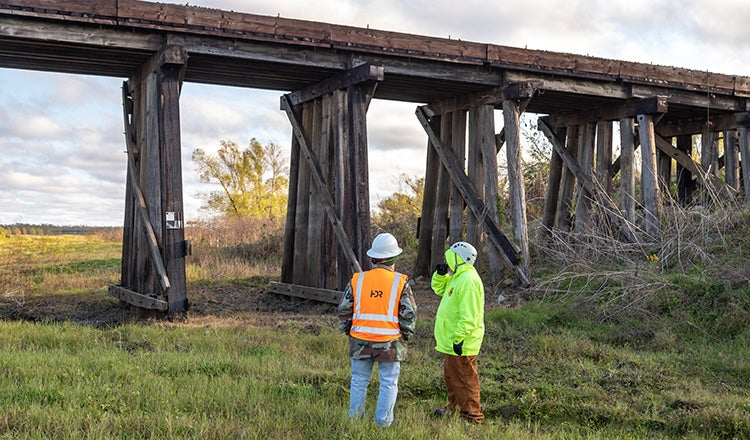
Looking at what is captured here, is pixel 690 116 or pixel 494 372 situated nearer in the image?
pixel 494 372

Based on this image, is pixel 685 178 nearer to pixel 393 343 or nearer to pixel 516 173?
pixel 516 173

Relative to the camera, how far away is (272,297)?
14.5 metres

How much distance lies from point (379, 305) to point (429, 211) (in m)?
10.00

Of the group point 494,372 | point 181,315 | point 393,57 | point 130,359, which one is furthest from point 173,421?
point 393,57

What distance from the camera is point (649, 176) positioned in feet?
49.7

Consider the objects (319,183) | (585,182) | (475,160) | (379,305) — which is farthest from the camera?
(585,182)

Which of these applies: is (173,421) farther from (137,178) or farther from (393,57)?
(393,57)

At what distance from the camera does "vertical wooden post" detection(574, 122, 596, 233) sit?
15.8 metres

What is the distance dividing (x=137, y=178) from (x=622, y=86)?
9659mm

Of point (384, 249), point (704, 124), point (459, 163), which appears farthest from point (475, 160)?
point (384, 249)

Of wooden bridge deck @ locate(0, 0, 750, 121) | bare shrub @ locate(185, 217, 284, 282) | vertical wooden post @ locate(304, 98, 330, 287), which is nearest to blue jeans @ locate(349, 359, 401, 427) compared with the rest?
wooden bridge deck @ locate(0, 0, 750, 121)

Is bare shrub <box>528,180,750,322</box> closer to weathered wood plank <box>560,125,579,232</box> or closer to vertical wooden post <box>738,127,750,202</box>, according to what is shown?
weathered wood plank <box>560,125,579,232</box>

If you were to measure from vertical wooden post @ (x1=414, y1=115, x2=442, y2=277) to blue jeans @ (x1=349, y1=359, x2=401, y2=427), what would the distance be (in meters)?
9.48

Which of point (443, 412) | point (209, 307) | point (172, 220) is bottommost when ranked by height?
point (443, 412)
